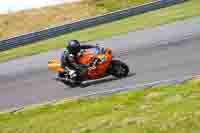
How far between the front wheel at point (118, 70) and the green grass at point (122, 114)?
2.51m

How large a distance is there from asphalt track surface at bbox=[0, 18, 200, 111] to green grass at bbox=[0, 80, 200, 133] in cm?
194

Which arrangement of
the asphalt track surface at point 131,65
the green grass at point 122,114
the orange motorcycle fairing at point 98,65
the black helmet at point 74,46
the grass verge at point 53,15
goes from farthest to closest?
the grass verge at point 53,15 < the orange motorcycle fairing at point 98,65 < the black helmet at point 74,46 < the asphalt track surface at point 131,65 < the green grass at point 122,114

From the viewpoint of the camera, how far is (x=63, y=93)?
57.2ft

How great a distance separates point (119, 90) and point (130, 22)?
14136 millimetres

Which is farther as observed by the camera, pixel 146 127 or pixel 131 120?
pixel 131 120

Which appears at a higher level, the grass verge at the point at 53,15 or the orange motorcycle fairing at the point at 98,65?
the grass verge at the point at 53,15

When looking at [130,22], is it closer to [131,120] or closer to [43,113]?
[43,113]

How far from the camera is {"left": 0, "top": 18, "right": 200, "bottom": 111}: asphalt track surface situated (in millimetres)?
17078

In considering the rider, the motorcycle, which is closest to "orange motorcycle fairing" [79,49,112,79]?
the motorcycle

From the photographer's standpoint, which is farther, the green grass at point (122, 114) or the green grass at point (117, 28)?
the green grass at point (117, 28)

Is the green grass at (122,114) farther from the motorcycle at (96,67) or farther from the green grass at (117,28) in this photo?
the green grass at (117,28)

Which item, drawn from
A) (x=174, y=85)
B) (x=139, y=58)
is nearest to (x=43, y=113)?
(x=174, y=85)

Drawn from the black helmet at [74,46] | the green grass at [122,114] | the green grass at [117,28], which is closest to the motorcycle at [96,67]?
the black helmet at [74,46]

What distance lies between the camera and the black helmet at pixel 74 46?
17266 millimetres
